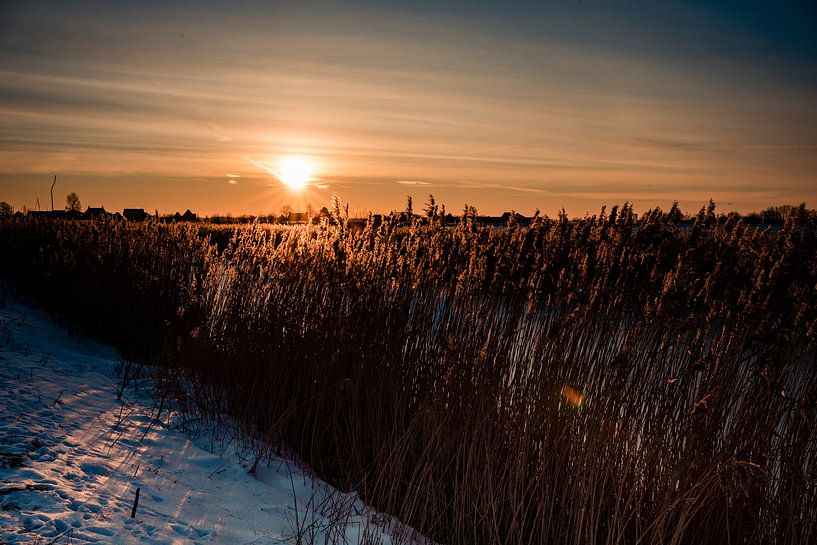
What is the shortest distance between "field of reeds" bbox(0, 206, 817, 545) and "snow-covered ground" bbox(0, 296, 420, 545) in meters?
0.30

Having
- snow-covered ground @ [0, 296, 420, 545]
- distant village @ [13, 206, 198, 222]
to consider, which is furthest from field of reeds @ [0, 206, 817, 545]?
distant village @ [13, 206, 198, 222]

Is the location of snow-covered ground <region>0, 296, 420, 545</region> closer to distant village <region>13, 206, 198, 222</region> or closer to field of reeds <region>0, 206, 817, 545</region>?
field of reeds <region>0, 206, 817, 545</region>

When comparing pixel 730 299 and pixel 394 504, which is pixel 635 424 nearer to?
pixel 730 299

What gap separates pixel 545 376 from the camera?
381 cm

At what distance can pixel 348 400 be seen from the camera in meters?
4.46

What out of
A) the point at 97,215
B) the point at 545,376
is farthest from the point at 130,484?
the point at 97,215

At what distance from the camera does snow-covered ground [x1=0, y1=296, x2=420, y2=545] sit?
2.96m

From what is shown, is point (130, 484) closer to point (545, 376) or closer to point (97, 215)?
point (545, 376)

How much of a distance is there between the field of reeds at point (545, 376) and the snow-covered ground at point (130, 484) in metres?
0.30

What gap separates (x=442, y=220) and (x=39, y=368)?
3.72 metres

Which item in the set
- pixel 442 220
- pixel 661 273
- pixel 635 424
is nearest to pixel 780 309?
pixel 661 273

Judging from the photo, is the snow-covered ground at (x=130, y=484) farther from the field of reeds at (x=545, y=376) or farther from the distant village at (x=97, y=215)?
the distant village at (x=97, y=215)

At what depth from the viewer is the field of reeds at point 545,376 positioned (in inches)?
128

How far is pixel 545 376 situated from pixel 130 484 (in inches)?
97.8
